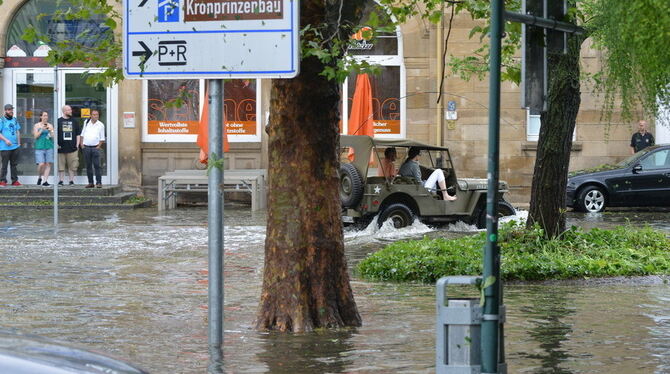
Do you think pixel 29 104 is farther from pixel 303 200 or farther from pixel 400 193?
pixel 303 200

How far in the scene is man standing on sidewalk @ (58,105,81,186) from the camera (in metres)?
28.3

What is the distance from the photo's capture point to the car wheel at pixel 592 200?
85.3ft

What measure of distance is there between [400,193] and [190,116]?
1014 cm

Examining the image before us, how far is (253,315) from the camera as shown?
1166 cm

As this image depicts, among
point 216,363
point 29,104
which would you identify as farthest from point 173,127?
point 216,363

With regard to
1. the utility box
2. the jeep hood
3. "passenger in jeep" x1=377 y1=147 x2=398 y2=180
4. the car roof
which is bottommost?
Result: the utility box

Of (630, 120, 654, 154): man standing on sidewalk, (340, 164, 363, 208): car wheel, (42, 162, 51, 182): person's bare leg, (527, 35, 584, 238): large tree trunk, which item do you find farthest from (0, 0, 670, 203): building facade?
(527, 35, 584, 238): large tree trunk

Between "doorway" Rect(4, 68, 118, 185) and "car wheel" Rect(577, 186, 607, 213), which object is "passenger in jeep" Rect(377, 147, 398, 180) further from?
"doorway" Rect(4, 68, 118, 185)

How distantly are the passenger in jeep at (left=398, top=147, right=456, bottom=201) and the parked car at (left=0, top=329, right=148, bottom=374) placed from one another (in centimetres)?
1600

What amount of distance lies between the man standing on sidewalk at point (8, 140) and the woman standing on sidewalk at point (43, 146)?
18.0 inches

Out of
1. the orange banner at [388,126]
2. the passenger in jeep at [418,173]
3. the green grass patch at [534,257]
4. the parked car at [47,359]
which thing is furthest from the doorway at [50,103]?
the parked car at [47,359]

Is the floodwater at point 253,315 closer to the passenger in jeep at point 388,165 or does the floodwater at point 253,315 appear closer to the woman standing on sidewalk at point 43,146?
the passenger in jeep at point 388,165

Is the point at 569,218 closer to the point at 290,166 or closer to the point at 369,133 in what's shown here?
the point at 369,133

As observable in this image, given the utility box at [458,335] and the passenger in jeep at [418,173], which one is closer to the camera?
the utility box at [458,335]
